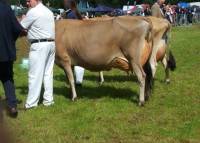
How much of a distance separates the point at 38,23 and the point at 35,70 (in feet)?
2.72

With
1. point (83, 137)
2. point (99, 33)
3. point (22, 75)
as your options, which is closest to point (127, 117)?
point (83, 137)

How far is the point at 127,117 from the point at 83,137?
1.34 m

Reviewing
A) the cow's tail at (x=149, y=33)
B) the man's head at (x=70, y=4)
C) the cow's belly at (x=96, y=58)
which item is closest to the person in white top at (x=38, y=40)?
the cow's belly at (x=96, y=58)

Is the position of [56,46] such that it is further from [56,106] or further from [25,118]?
[25,118]

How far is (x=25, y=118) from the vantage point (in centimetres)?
722

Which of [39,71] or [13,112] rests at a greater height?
[39,71]

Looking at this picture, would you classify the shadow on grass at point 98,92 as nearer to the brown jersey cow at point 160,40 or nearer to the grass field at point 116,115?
the grass field at point 116,115

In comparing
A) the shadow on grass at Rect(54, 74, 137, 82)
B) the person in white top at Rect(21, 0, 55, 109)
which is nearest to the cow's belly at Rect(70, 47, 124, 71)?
the person in white top at Rect(21, 0, 55, 109)

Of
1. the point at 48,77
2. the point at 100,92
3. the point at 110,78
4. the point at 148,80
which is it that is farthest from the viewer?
the point at 110,78

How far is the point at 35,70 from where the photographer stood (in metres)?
7.77

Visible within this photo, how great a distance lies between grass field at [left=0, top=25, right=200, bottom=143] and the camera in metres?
5.93

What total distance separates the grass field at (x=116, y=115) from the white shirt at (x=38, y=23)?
132 cm

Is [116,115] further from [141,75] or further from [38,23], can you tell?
[38,23]

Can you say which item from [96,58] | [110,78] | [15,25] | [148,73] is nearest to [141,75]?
[148,73]
